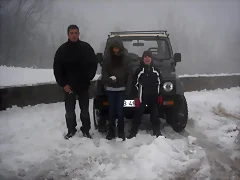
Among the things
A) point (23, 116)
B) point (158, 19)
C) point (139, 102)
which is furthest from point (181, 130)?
point (158, 19)

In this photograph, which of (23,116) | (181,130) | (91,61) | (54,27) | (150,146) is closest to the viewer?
(150,146)

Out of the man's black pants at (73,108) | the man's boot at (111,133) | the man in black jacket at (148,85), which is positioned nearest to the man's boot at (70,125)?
the man's black pants at (73,108)

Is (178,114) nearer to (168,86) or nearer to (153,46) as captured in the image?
(168,86)

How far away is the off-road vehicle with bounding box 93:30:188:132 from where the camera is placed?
15.5ft

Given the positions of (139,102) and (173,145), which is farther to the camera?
(139,102)

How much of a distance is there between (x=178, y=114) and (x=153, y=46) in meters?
1.66

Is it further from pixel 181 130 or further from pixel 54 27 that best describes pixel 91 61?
pixel 54 27

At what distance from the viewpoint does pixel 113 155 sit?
3.84 meters

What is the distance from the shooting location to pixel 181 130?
5.15 metres

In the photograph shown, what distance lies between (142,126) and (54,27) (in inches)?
1332

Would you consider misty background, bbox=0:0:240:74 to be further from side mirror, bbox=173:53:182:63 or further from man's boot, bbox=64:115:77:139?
man's boot, bbox=64:115:77:139

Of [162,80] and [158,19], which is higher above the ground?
[158,19]

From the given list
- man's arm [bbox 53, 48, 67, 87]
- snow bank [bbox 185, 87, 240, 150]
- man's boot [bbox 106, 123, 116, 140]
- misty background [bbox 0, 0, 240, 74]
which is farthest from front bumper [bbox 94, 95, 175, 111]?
misty background [bbox 0, 0, 240, 74]

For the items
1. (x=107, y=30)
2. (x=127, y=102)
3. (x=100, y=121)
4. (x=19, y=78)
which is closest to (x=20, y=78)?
(x=19, y=78)
